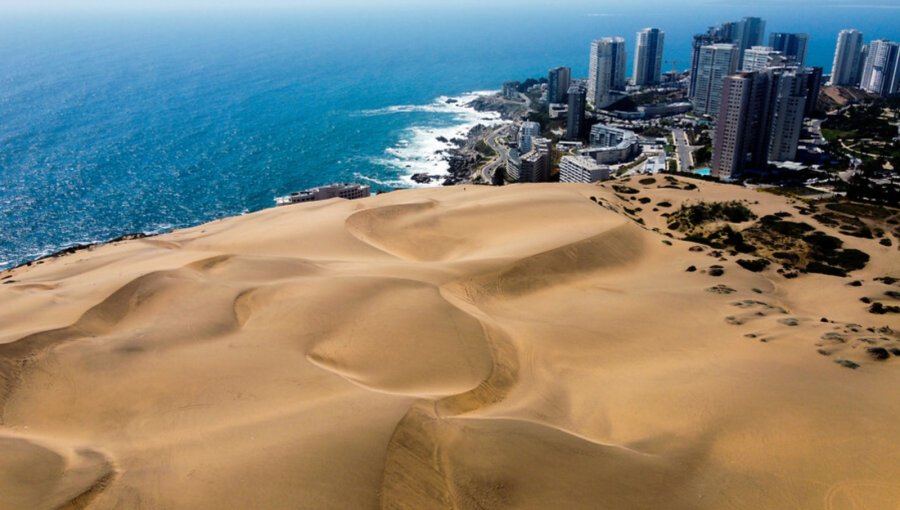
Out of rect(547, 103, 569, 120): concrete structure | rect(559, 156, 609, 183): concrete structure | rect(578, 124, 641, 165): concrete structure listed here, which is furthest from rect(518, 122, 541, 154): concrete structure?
rect(547, 103, 569, 120): concrete structure

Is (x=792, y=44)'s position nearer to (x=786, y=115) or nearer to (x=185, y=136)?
(x=786, y=115)

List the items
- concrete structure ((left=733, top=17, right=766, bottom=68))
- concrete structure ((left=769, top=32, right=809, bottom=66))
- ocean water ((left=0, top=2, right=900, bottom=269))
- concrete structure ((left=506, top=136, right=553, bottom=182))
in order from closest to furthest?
ocean water ((left=0, top=2, right=900, bottom=269)) < concrete structure ((left=506, top=136, right=553, bottom=182)) < concrete structure ((left=769, top=32, right=809, bottom=66)) < concrete structure ((left=733, top=17, right=766, bottom=68))

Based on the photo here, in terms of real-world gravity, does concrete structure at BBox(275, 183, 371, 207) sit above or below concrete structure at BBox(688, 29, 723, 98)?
below

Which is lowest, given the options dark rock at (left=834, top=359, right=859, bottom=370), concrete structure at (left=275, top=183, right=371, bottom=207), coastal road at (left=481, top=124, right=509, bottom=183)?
coastal road at (left=481, top=124, right=509, bottom=183)

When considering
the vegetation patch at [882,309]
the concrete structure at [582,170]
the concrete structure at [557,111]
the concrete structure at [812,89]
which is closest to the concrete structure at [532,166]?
the concrete structure at [582,170]

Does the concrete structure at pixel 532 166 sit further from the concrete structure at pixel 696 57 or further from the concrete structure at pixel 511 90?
the concrete structure at pixel 696 57

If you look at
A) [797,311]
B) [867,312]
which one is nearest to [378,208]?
[797,311]

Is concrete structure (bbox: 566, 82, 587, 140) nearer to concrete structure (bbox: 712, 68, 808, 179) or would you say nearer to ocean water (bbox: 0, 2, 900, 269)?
ocean water (bbox: 0, 2, 900, 269)

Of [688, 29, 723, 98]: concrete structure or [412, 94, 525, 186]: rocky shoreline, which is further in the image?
[688, 29, 723, 98]: concrete structure
